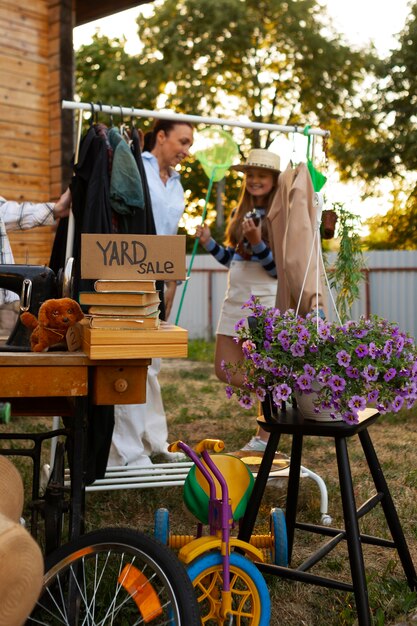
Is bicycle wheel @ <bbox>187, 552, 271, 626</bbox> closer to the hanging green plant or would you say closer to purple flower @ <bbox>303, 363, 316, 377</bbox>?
purple flower @ <bbox>303, 363, 316, 377</bbox>

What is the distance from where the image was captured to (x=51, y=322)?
2.23 metres

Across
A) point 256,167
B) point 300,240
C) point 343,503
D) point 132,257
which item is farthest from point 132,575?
point 256,167

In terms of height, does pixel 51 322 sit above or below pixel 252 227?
below

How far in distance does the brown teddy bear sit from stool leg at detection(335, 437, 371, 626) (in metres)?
0.93

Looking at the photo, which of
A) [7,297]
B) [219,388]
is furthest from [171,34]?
[7,297]

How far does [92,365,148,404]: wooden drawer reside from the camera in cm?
218

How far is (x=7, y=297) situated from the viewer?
295 cm

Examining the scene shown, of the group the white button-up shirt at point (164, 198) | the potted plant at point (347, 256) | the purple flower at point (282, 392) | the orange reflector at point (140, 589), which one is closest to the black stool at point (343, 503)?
the purple flower at point (282, 392)

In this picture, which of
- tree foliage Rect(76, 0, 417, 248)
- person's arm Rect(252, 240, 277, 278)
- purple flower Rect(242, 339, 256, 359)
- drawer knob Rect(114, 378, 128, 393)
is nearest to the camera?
drawer knob Rect(114, 378, 128, 393)

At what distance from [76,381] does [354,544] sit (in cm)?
98

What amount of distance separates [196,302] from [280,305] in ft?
38.1

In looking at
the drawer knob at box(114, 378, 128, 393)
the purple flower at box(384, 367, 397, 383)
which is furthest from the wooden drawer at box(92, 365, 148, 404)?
the purple flower at box(384, 367, 397, 383)

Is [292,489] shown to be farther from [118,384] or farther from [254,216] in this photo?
[254,216]

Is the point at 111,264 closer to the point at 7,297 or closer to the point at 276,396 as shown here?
the point at 276,396
